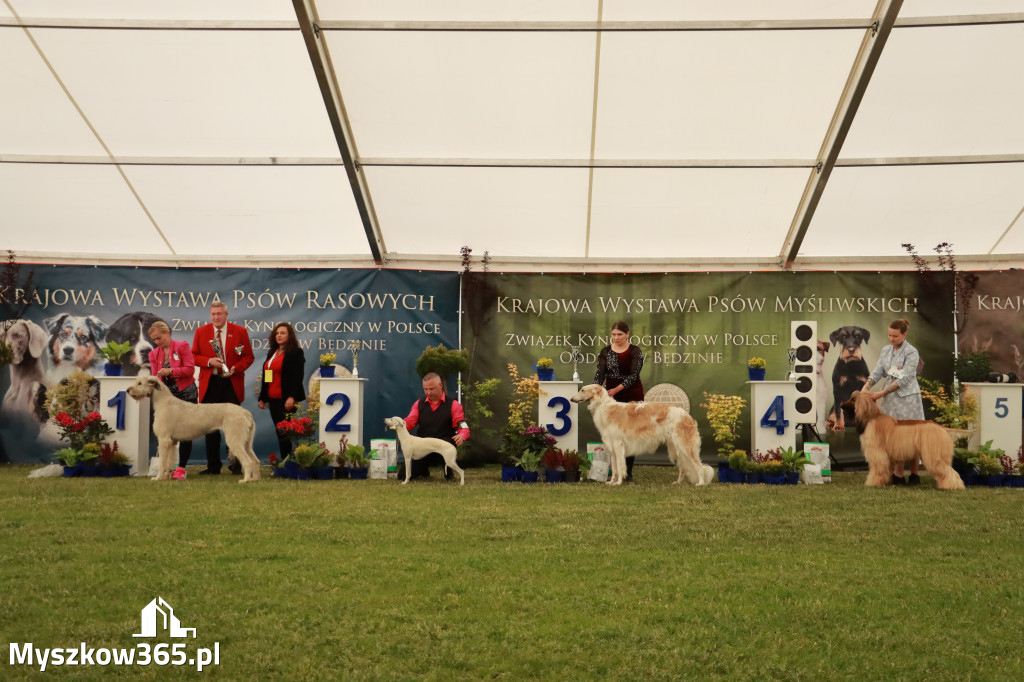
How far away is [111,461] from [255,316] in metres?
3.14

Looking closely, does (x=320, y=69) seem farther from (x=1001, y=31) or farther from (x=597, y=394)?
(x=1001, y=31)

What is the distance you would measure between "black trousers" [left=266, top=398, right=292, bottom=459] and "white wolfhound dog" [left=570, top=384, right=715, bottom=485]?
3.33 metres

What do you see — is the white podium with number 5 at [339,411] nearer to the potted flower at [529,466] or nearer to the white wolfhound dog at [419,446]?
the white wolfhound dog at [419,446]

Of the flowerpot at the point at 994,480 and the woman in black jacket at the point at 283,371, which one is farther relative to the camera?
the woman in black jacket at the point at 283,371

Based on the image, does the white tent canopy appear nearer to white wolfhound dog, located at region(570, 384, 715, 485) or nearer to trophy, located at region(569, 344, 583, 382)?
trophy, located at region(569, 344, 583, 382)

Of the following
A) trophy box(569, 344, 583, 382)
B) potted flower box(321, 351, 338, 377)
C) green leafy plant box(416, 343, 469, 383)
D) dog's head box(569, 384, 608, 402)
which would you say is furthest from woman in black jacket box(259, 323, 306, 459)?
trophy box(569, 344, 583, 382)

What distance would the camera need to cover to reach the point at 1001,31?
816 centimetres

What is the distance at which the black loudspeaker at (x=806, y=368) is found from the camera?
35.6 ft

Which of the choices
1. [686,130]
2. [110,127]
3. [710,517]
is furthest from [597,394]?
[110,127]

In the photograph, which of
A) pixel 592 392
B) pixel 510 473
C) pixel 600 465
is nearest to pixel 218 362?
pixel 510 473

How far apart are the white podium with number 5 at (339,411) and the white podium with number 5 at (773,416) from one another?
180 inches

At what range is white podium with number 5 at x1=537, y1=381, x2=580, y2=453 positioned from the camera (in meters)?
9.58

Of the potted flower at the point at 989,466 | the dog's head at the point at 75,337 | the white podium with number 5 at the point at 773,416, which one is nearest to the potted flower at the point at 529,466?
the white podium with number 5 at the point at 773,416

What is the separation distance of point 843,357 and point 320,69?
7.67 metres
